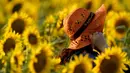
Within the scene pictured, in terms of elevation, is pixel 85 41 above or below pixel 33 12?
above

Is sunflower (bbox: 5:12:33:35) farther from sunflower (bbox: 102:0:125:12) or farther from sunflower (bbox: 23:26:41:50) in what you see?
sunflower (bbox: 102:0:125:12)

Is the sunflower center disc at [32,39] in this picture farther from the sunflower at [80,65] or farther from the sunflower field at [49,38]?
the sunflower at [80,65]

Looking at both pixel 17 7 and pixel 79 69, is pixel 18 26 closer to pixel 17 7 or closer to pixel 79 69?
pixel 17 7

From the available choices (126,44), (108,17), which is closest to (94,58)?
(126,44)

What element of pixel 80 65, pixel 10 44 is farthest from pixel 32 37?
pixel 80 65

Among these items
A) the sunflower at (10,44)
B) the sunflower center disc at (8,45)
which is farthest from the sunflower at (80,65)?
the sunflower center disc at (8,45)

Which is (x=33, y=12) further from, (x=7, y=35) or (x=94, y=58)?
(x=94, y=58)
